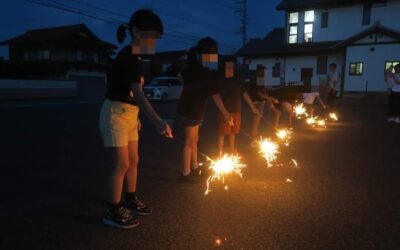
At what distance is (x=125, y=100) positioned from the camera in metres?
2.99

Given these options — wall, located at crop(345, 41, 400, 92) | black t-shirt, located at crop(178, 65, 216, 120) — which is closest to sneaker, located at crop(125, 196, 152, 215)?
black t-shirt, located at crop(178, 65, 216, 120)

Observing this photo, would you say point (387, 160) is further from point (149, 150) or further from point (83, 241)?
point (83, 241)

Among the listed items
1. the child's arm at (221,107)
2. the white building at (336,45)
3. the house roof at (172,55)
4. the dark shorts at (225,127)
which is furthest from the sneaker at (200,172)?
the house roof at (172,55)

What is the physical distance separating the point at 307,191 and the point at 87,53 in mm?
38703

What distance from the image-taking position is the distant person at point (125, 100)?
2893 millimetres

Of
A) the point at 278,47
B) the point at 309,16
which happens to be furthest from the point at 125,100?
the point at 278,47

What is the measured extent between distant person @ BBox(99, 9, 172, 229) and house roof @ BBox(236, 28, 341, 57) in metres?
27.4

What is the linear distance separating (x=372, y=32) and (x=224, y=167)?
2555 cm

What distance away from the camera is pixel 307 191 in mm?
4168

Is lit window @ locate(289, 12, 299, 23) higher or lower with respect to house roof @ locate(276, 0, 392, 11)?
lower

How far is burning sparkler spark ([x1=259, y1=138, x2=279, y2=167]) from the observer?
5.83 m

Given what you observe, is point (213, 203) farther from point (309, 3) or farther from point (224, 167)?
point (309, 3)

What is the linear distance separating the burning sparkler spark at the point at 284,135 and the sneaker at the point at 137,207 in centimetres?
478

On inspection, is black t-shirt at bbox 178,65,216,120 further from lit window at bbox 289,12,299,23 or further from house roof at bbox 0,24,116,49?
house roof at bbox 0,24,116,49
